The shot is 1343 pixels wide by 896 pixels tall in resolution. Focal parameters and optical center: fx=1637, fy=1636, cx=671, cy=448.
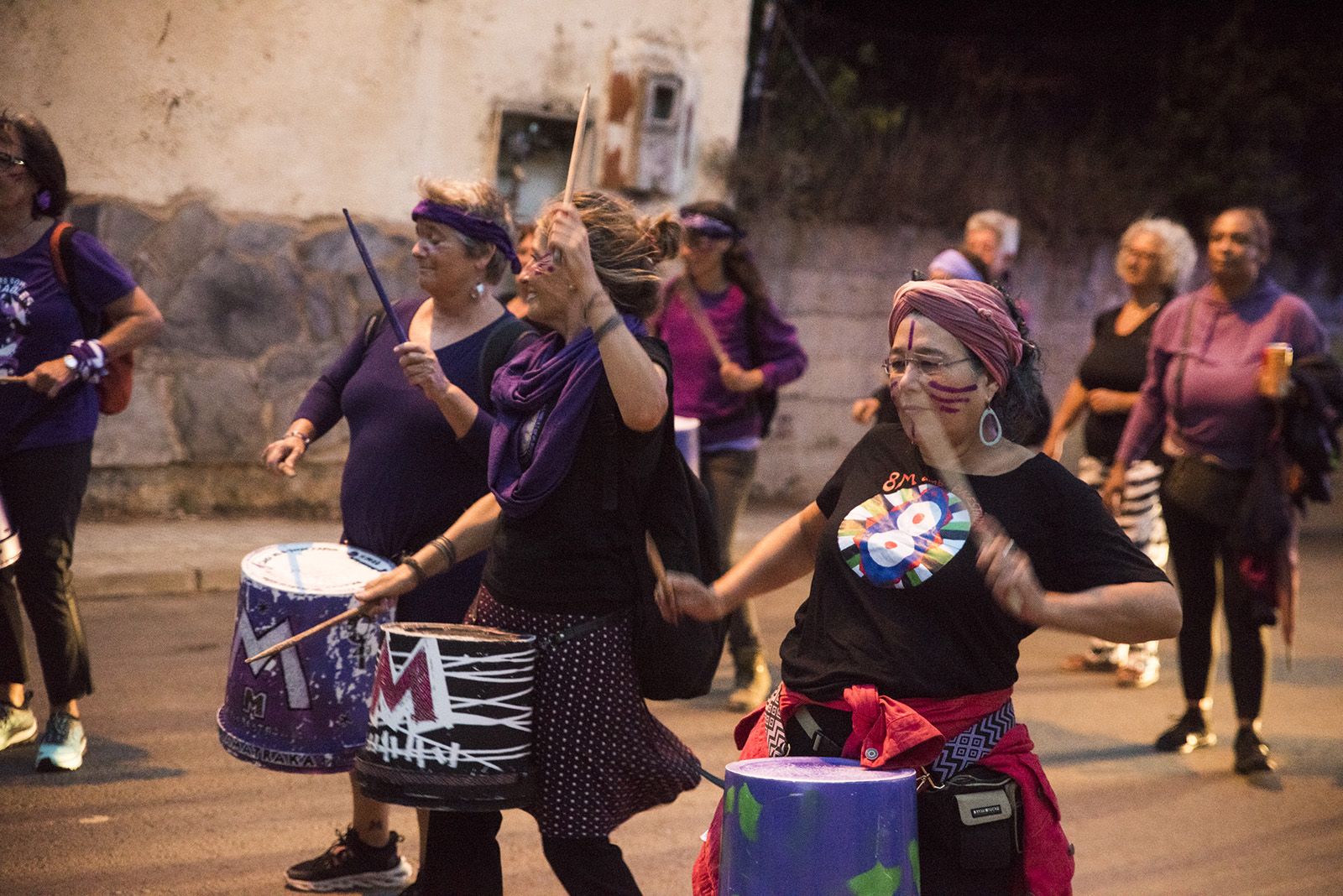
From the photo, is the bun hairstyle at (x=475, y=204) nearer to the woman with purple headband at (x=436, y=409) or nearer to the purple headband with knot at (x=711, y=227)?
the woman with purple headband at (x=436, y=409)

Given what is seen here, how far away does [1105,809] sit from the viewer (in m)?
5.88

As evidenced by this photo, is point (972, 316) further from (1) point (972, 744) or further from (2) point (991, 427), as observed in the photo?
(1) point (972, 744)

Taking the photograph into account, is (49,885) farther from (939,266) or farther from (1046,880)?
(939,266)

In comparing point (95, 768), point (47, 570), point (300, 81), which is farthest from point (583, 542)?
point (300, 81)

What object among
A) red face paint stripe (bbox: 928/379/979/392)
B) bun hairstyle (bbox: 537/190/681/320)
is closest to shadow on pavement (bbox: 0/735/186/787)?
bun hairstyle (bbox: 537/190/681/320)

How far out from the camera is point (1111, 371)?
7.43 meters

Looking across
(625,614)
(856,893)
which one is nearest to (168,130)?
(625,614)

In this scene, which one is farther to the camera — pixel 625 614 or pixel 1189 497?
pixel 1189 497

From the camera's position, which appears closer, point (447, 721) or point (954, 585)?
point (954, 585)

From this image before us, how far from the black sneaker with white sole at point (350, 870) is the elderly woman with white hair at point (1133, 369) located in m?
3.90

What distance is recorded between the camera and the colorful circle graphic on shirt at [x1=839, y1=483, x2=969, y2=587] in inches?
118

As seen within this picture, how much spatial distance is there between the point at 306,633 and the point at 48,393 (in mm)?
1741

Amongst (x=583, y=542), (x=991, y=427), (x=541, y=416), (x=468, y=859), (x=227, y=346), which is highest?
(x=991, y=427)

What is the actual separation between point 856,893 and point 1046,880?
1.35 feet
